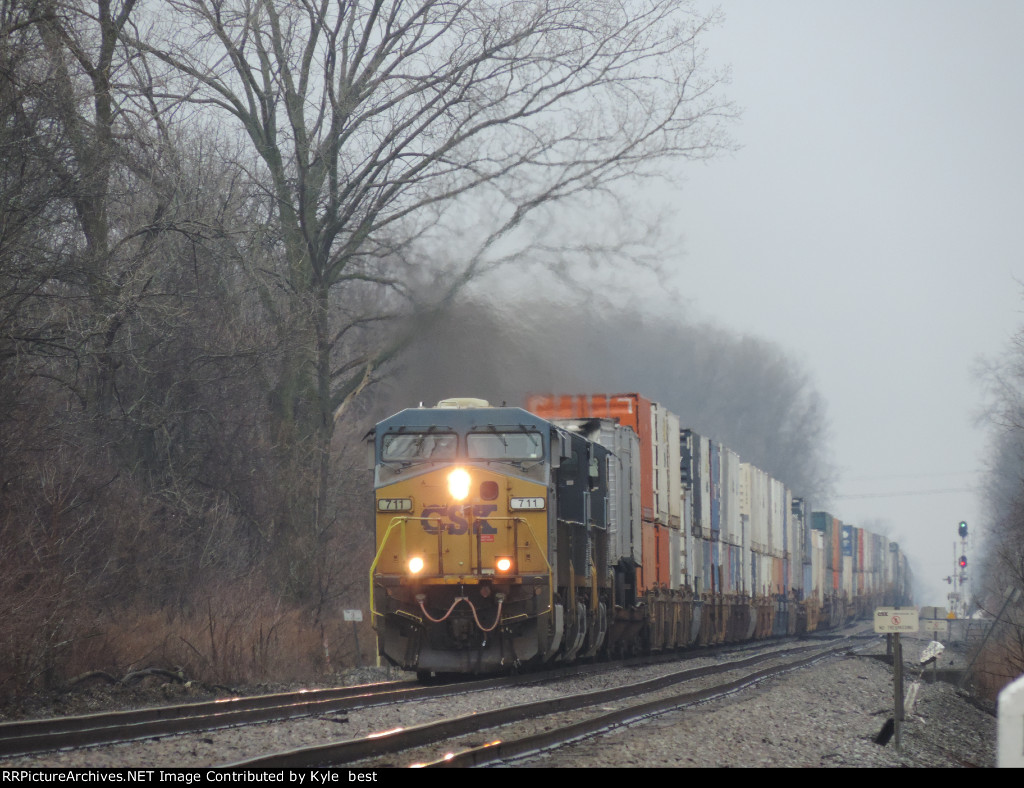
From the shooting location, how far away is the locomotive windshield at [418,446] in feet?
51.4

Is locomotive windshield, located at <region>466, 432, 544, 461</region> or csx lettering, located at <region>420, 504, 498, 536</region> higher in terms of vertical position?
locomotive windshield, located at <region>466, 432, 544, 461</region>

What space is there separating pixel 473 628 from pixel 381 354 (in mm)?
10221

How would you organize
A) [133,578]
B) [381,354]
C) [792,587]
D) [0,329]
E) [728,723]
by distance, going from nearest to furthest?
[728,723]
[0,329]
[133,578]
[381,354]
[792,587]

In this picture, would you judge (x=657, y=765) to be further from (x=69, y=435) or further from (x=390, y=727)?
(x=69, y=435)

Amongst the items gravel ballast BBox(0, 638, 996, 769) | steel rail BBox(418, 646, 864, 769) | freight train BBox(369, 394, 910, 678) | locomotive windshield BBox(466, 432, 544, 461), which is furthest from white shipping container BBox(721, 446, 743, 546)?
locomotive windshield BBox(466, 432, 544, 461)

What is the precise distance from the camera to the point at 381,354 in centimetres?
2486

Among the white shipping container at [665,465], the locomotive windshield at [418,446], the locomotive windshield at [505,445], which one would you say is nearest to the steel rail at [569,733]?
the locomotive windshield at [505,445]

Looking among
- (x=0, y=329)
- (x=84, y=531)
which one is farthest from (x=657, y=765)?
(x=84, y=531)

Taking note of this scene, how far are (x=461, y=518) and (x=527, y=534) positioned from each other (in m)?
0.86

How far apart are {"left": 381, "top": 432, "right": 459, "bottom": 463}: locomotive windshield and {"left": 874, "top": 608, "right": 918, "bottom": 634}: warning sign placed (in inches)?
226

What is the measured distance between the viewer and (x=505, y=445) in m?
15.6

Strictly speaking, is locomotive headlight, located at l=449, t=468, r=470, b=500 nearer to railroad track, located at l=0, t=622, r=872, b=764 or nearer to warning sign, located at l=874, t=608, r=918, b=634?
railroad track, located at l=0, t=622, r=872, b=764

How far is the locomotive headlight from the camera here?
1541cm

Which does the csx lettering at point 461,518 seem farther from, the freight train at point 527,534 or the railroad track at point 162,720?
the railroad track at point 162,720
